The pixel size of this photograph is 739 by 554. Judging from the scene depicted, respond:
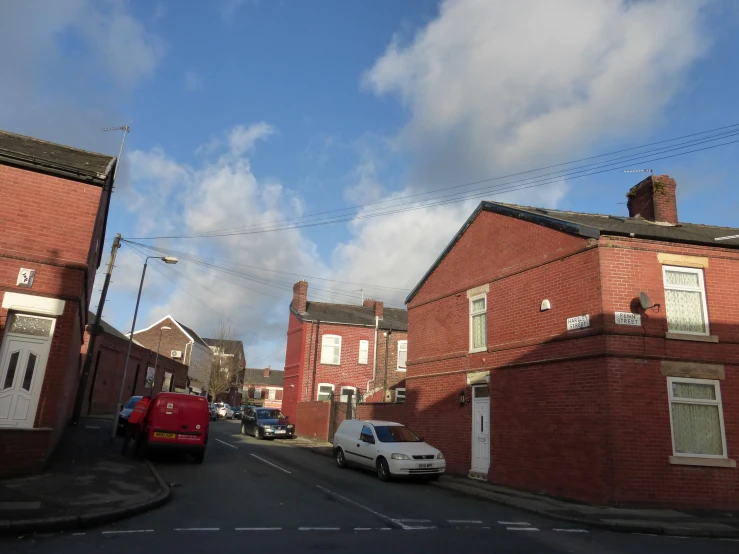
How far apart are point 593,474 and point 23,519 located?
1129cm

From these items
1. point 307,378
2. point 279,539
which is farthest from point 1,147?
point 307,378

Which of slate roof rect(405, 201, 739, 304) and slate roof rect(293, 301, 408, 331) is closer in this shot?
slate roof rect(405, 201, 739, 304)

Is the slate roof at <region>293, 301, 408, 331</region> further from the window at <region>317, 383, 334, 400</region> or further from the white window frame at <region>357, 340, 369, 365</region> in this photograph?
the window at <region>317, 383, 334, 400</region>

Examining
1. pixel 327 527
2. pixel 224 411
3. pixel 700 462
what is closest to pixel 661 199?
A: pixel 700 462

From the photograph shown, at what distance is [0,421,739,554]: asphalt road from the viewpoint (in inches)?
280

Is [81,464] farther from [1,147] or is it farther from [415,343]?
[415,343]

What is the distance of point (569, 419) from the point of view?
43.1 feet

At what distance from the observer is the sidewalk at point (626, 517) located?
9.79m

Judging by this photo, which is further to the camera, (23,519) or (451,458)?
(451,458)

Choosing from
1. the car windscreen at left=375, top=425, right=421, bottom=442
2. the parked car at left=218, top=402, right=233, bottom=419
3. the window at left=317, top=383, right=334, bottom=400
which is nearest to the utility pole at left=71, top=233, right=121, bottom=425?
the car windscreen at left=375, top=425, right=421, bottom=442

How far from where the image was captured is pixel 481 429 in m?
16.4

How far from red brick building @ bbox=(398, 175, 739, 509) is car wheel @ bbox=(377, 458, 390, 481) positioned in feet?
9.89

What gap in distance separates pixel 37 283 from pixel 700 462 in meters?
15.8

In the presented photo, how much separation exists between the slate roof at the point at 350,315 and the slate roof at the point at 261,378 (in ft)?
161
